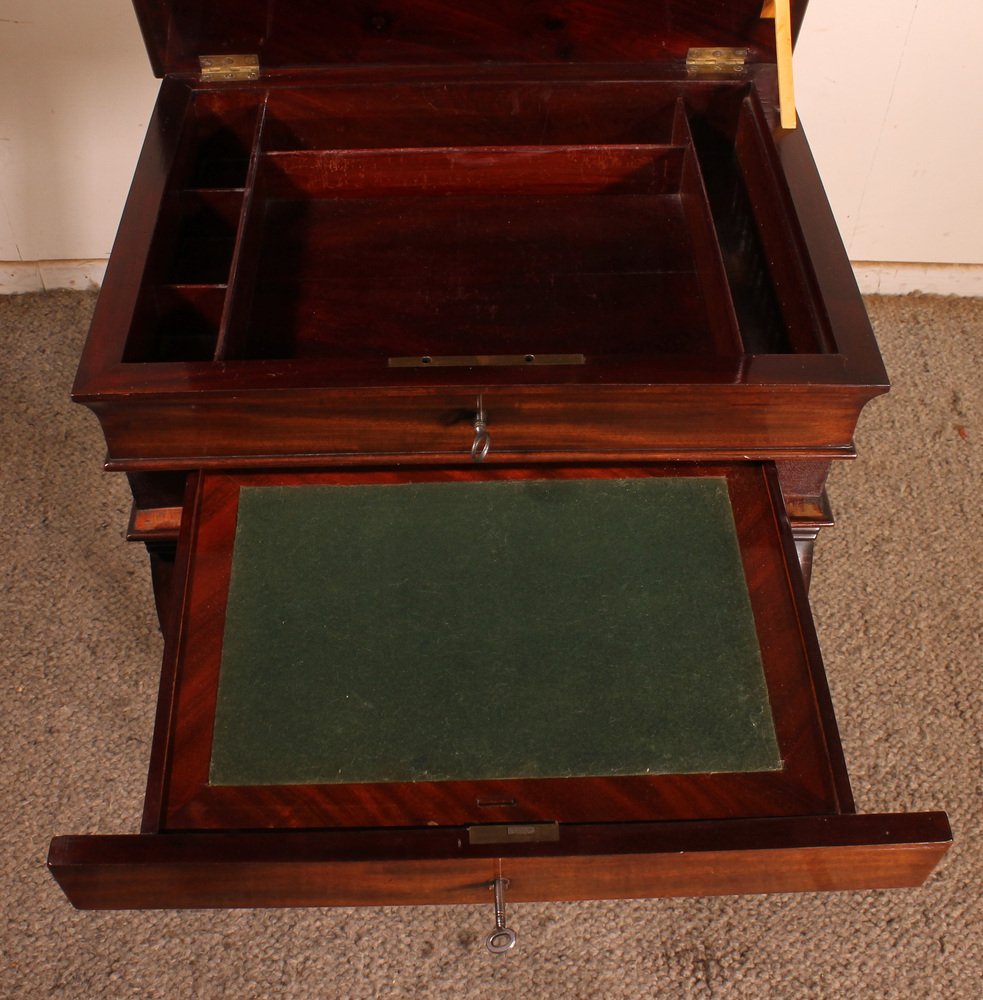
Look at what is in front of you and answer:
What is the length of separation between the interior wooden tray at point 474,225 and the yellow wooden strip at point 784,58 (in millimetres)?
39

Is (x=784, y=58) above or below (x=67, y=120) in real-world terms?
above

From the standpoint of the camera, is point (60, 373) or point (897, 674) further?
point (60, 373)

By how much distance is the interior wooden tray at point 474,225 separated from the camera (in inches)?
46.3

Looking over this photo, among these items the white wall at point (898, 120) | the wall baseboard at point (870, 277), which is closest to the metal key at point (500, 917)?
the white wall at point (898, 120)

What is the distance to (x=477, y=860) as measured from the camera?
81 cm

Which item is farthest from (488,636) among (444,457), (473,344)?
(473,344)

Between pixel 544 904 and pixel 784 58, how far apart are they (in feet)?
3.14

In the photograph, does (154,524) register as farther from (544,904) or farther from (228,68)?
(544,904)

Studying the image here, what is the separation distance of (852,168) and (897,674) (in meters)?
0.83

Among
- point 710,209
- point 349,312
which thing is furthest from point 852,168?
point 349,312

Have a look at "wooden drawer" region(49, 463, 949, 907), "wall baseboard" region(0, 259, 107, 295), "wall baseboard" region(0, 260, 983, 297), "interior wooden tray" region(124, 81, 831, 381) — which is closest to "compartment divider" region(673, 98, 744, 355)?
"interior wooden tray" region(124, 81, 831, 381)

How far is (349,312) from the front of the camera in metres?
1.22

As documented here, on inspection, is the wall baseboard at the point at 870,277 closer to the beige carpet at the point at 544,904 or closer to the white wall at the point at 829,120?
the white wall at the point at 829,120

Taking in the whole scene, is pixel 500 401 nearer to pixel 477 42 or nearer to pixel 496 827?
pixel 496 827
